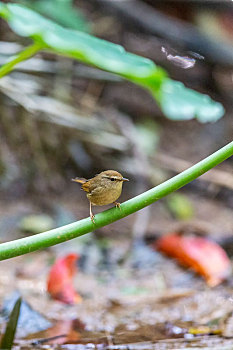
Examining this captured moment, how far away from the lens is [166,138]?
5102 millimetres

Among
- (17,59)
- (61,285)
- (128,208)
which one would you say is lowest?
(128,208)

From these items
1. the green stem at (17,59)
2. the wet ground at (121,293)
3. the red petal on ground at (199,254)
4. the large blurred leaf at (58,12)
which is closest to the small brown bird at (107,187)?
the green stem at (17,59)

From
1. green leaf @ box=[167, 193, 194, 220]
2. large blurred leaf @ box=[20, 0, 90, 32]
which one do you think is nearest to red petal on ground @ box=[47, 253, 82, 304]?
green leaf @ box=[167, 193, 194, 220]

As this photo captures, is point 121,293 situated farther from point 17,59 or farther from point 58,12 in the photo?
point 58,12

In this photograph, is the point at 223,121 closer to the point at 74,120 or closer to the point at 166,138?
the point at 166,138

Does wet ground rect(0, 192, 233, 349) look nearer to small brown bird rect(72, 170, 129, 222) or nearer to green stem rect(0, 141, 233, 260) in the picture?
small brown bird rect(72, 170, 129, 222)

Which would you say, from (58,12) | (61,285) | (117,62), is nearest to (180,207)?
(61,285)

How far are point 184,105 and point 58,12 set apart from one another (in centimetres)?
309

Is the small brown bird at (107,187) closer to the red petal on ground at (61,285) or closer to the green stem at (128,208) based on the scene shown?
the green stem at (128,208)

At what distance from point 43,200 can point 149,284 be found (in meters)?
1.38

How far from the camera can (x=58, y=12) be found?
4.64 meters

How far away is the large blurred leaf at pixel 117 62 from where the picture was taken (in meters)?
1.65

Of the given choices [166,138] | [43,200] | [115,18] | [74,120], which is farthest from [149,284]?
[115,18]

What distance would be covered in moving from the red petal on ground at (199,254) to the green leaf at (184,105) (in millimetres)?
1133
